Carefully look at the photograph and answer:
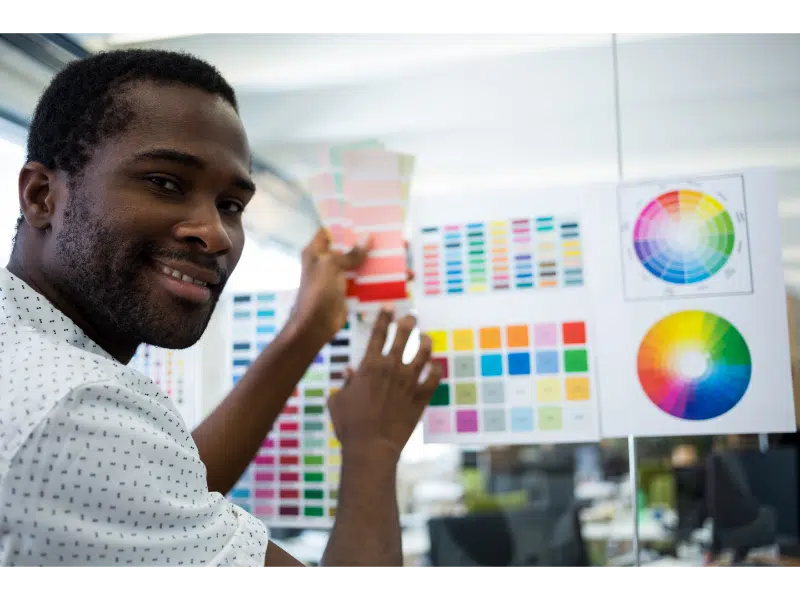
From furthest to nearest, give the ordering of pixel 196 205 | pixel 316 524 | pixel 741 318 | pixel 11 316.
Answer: pixel 316 524, pixel 741 318, pixel 196 205, pixel 11 316

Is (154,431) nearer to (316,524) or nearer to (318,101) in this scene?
(316,524)

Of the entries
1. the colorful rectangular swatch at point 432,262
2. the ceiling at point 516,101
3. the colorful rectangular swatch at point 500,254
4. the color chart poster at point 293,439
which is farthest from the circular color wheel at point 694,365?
the color chart poster at point 293,439

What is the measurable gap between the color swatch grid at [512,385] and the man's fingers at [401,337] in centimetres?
4

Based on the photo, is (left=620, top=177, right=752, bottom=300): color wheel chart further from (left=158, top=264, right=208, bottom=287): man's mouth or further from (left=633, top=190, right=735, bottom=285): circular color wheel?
(left=158, top=264, right=208, bottom=287): man's mouth

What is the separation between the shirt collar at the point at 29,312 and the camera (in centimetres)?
75

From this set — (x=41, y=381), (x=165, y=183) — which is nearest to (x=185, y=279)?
(x=165, y=183)

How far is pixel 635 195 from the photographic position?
1088 mm

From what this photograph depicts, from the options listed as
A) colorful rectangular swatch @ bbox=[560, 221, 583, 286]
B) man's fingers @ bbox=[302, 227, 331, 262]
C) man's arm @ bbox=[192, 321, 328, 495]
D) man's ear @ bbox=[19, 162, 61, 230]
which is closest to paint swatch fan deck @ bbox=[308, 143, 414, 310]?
man's fingers @ bbox=[302, 227, 331, 262]

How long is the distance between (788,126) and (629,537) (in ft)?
2.28

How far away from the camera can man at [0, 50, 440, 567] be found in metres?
0.60

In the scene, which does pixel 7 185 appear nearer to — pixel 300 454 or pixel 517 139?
pixel 300 454

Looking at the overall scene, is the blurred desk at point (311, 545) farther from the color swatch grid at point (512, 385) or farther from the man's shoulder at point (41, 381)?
the man's shoulder at point (41, 381)

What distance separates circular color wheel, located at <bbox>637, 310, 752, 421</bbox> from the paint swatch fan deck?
0.40 m
